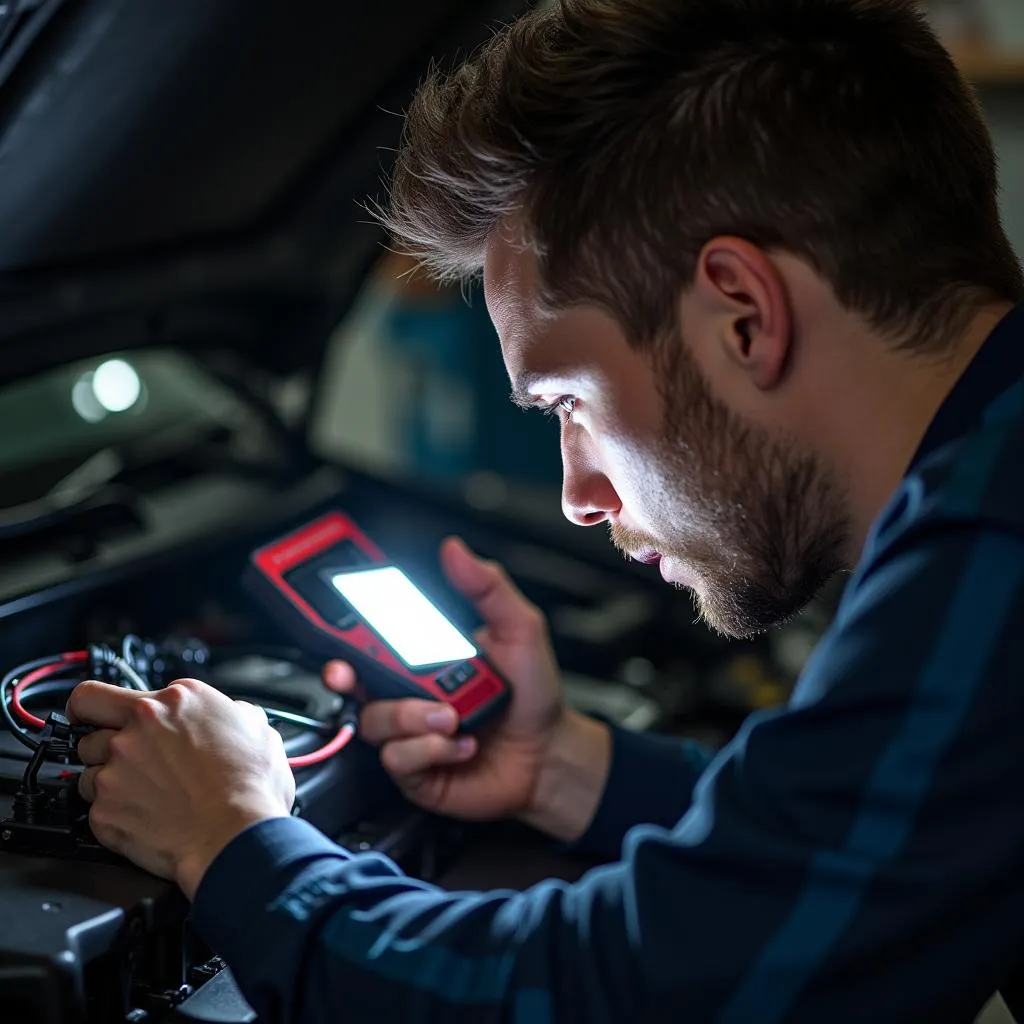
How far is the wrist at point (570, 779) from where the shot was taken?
1.00 meters

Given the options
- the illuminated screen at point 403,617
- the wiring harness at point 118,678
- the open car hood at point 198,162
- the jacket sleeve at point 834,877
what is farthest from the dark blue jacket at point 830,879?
the open car hood at point 198,162

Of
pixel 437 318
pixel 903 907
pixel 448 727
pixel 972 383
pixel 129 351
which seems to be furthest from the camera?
pixel 437 318

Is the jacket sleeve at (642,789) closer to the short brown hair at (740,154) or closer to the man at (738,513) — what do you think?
the man at (738,513)

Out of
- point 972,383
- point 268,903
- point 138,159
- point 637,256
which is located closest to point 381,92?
point 138,159

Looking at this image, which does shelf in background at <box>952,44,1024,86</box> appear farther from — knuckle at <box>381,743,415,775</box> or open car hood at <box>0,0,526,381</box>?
knuckle at <box>381,743,415,775</box>

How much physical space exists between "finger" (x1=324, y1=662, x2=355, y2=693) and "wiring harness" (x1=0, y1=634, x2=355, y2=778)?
3 centimetres

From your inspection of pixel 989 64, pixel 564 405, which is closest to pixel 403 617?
pixel 564 405

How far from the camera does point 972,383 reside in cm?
70

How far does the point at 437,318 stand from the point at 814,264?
7.49 ft

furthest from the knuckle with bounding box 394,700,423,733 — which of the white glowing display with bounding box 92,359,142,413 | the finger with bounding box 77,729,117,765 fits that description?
the white glowing display with bounding box 92,359,142,413

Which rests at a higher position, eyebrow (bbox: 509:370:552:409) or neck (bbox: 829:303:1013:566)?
eyebrow (bbox: 509:370:552:409)

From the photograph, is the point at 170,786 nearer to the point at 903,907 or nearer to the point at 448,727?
the point at 448,727

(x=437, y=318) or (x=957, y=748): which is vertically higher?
(x=437, y=318)

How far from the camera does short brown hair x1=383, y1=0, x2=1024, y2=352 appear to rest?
2.37ft
